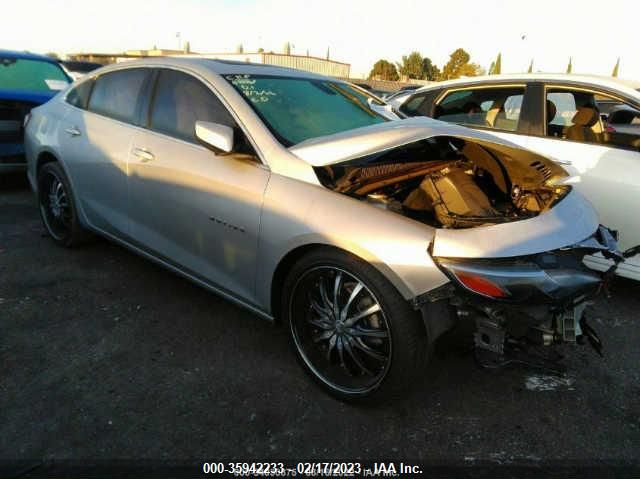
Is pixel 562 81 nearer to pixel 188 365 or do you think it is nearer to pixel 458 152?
pixel 458 152

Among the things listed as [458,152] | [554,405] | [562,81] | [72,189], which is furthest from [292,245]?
[562,81]

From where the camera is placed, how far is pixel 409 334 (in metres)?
2.09

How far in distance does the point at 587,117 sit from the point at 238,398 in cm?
389

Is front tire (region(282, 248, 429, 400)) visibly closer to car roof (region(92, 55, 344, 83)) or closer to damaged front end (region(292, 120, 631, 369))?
damaged front end (region(292, 120, 631, 369))

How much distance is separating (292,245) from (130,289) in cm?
183

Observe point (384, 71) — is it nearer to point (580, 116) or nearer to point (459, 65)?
point (459, 65)

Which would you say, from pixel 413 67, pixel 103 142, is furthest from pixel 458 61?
pixel 103 142

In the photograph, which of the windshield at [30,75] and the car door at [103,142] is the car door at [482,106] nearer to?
the car door at [103,142]

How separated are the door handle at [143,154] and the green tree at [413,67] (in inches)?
3059

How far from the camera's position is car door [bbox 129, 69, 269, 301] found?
260 cm

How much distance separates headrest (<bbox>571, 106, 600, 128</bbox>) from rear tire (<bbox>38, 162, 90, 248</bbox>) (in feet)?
14.6

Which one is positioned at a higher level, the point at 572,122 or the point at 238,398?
the point at 572,122

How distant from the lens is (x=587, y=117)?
→ 14.2ft

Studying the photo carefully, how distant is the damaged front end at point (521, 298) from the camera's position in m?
1.96
